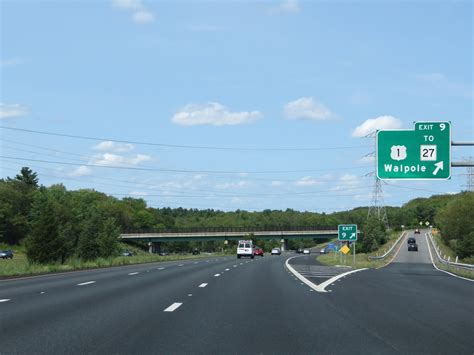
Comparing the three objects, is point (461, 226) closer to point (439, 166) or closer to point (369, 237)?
point (369, 237)

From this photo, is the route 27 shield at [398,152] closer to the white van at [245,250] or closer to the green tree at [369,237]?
the white van at [245,250]

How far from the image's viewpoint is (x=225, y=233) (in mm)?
149500

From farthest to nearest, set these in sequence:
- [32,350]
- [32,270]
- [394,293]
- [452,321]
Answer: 1. [32,270]
2. [394,293]
3. [452,321]
4. [32,350]

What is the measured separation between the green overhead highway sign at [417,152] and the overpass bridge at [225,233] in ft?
387

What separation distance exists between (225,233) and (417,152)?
11948 centimetres

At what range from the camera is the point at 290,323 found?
13.7 metres

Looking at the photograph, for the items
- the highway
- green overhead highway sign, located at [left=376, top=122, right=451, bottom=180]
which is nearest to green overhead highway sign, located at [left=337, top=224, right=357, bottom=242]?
green overhead highway sign, located at [left=376, top=122, right=451, bottom=180]

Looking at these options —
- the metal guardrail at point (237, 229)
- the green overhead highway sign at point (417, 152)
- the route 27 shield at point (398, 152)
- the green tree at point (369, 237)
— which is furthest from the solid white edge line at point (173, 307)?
the metal guardrail at point (237, 229)

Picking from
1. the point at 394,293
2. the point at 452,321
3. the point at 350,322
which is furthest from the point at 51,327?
the point at 394,293

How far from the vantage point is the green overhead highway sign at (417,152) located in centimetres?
3091

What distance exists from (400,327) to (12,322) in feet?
25.1

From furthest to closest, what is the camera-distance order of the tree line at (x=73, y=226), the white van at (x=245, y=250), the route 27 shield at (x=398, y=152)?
the white van at (x=245, y=250), the tree line at (x=73, y=226), the route 27 shield at (x=398, y=152)

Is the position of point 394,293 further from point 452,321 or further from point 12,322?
point 12,322

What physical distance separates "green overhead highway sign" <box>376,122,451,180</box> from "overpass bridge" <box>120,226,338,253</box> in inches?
4650
